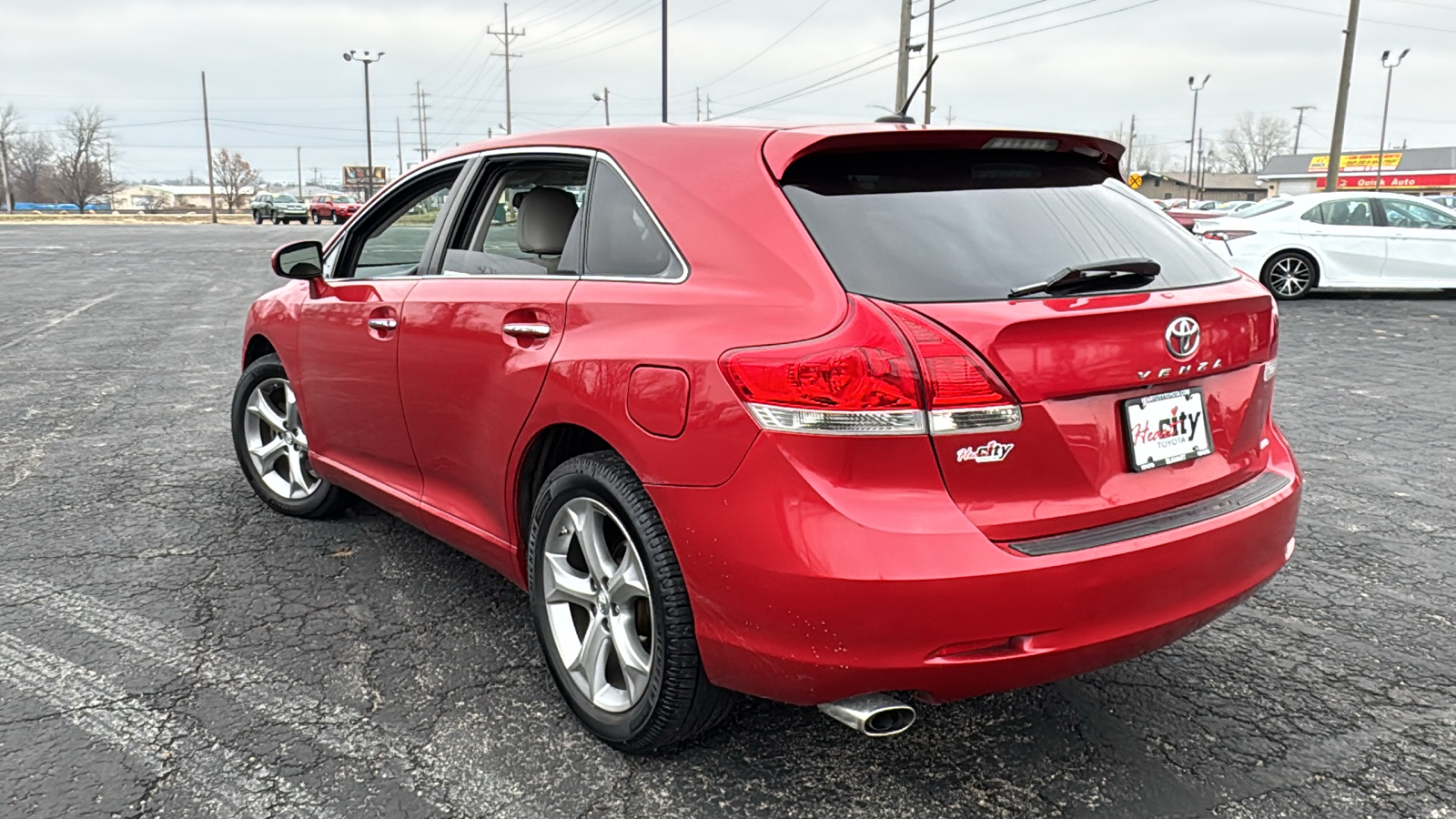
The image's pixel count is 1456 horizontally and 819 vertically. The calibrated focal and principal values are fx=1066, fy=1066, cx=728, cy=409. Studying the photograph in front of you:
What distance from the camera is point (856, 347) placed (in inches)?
85.5

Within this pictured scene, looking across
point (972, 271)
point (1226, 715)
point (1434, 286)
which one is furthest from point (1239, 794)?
point (1434, 286)

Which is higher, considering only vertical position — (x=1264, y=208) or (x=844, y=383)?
(x=1264, y=208)

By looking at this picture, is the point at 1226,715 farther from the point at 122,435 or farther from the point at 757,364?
the point at 122,435

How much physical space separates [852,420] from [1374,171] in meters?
97.2

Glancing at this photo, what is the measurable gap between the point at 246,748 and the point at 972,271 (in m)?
2.16

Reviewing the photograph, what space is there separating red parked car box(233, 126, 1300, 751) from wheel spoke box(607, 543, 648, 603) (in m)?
0.01

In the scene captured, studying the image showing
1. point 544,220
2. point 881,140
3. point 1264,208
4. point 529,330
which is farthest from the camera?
point 1264,208

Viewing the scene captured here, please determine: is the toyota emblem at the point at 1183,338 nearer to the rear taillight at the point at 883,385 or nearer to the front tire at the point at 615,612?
the rear taillight at the point at 883,385

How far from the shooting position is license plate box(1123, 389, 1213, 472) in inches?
92.7

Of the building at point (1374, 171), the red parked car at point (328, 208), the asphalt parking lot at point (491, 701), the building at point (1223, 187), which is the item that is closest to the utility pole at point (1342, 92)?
the asphalt parking lot at point (491, 701)

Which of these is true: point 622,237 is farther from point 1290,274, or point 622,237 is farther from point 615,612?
point 1290,274

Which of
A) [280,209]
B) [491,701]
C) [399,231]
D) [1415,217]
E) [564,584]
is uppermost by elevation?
[1415,217]

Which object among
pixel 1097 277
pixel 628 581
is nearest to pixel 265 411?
pixel 628 581

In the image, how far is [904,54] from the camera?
99.2 feet
